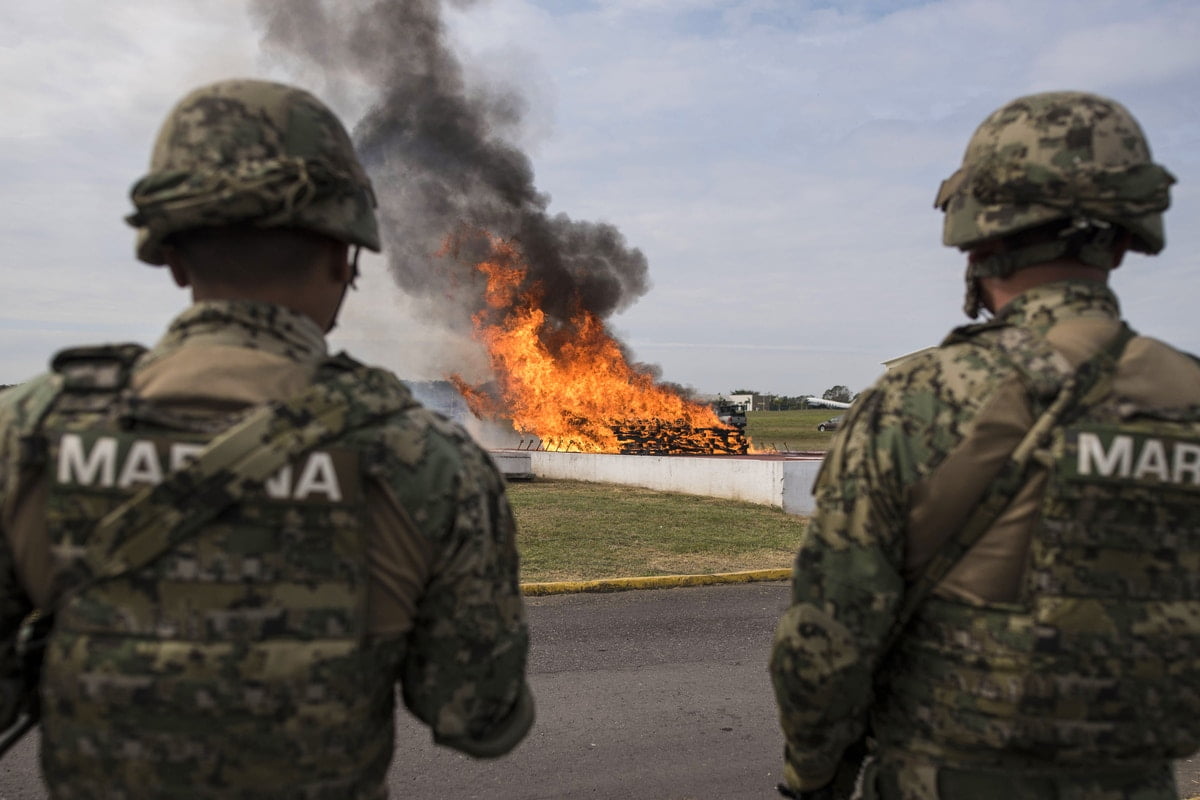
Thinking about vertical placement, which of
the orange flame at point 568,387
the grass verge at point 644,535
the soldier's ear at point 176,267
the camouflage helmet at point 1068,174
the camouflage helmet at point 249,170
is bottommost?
the grass verge at point 644,535

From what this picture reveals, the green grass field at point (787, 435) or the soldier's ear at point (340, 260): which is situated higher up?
the green grass field at point (787, 435)

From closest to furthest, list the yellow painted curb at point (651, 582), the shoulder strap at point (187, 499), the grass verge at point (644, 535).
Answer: the shoulder strap at point (187, 499) < the yellow painted curb at point (651, 582) < the grass verge at point (644, 535)

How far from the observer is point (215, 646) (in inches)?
55.6

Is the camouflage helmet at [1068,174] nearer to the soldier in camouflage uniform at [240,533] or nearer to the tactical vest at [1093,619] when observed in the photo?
the tactical vest at [1093,619]

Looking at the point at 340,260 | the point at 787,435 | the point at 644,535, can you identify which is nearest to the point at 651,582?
the point at 644,535

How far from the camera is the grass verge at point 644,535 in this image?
341 inches

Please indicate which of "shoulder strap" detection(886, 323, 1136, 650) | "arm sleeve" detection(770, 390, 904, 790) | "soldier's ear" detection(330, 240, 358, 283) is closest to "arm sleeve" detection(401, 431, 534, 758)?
"soldier's ear" detection(330, 240, 358, 283)

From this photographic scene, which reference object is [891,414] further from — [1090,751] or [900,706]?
[1090,751]

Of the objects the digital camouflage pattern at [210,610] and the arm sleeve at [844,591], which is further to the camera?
the arm sleeve at [844,591]

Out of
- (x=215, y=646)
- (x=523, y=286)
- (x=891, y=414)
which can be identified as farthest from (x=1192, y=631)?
(x=523, y=286)

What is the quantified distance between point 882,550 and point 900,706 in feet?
1.13

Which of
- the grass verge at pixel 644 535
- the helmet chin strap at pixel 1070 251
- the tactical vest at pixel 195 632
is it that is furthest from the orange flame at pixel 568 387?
the tactical vest at pixel 195 632

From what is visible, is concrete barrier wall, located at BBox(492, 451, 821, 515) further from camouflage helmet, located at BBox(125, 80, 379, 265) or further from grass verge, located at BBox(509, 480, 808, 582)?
camouflage helmet, located at BBox(125, 80, 379, 265)

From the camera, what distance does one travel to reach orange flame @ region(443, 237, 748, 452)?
22.4 m
